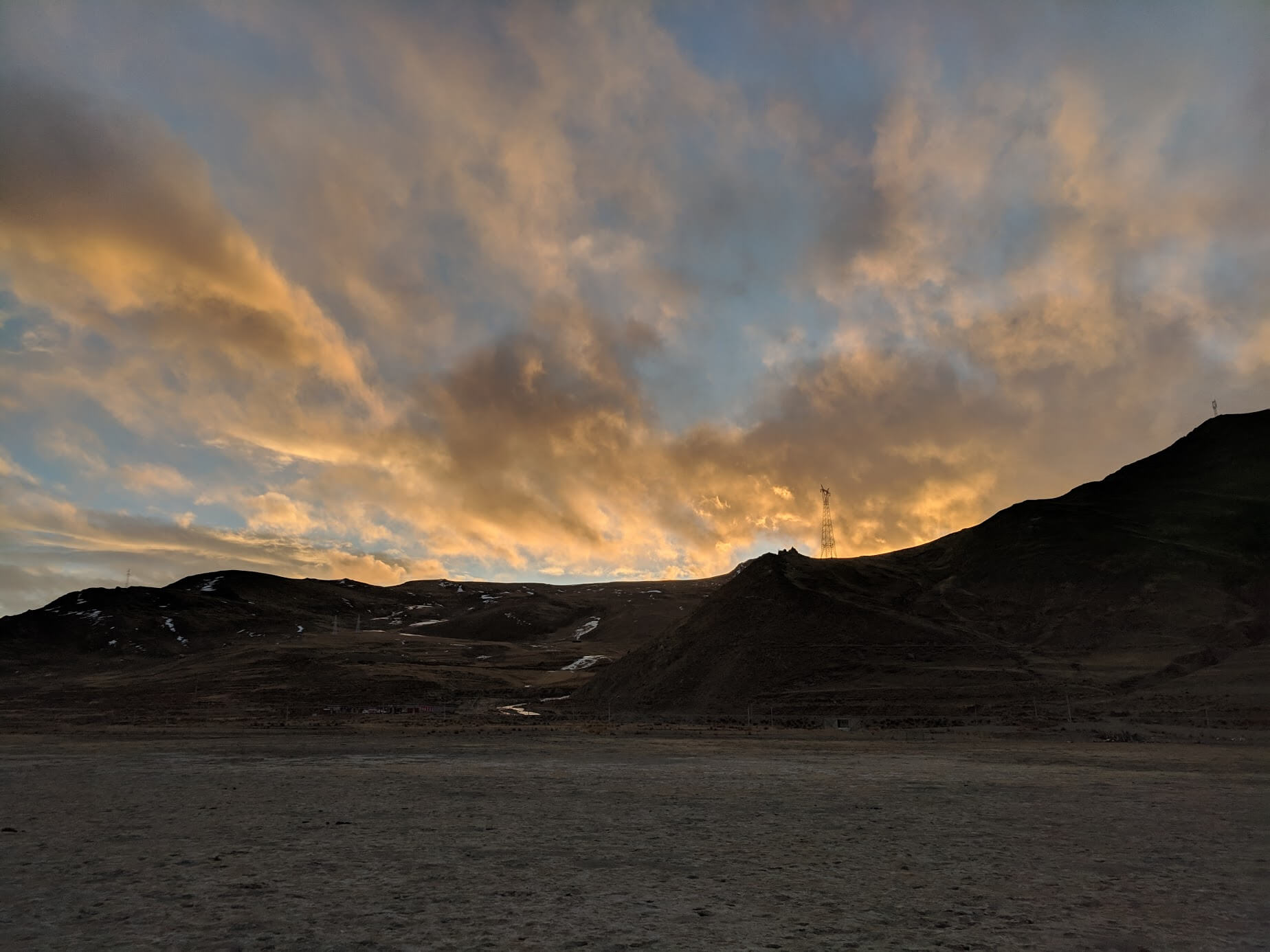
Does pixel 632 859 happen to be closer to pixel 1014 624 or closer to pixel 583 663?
pixel 1014 624

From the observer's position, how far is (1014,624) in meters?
91.3

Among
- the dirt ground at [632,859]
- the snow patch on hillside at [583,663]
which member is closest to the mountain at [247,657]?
the snow patch on hillside at [583,663]

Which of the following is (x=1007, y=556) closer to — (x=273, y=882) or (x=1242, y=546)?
(x=1242, y=546)

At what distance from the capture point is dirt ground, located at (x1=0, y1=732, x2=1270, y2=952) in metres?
8.45

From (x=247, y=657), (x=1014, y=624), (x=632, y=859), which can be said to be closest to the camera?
(x=632, y=859)

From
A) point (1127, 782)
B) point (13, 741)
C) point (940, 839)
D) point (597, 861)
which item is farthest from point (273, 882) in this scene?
point (13, 741)

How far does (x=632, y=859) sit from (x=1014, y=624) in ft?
299

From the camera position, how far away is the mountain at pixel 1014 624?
64.9 meters

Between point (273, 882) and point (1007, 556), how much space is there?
112 m

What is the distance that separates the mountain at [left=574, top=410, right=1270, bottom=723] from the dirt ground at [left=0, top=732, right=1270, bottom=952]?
41400 mm

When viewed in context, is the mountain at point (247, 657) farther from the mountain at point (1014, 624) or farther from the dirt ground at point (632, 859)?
the dirt ground at point (632, 859)

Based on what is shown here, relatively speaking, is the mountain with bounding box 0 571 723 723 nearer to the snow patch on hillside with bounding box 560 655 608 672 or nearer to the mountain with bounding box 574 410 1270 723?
the snow patch on hillside with bounding box 560 655 608 672

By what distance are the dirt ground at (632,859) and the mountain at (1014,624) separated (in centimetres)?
4140

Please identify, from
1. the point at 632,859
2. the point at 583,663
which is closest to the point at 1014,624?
the point at 583,663
